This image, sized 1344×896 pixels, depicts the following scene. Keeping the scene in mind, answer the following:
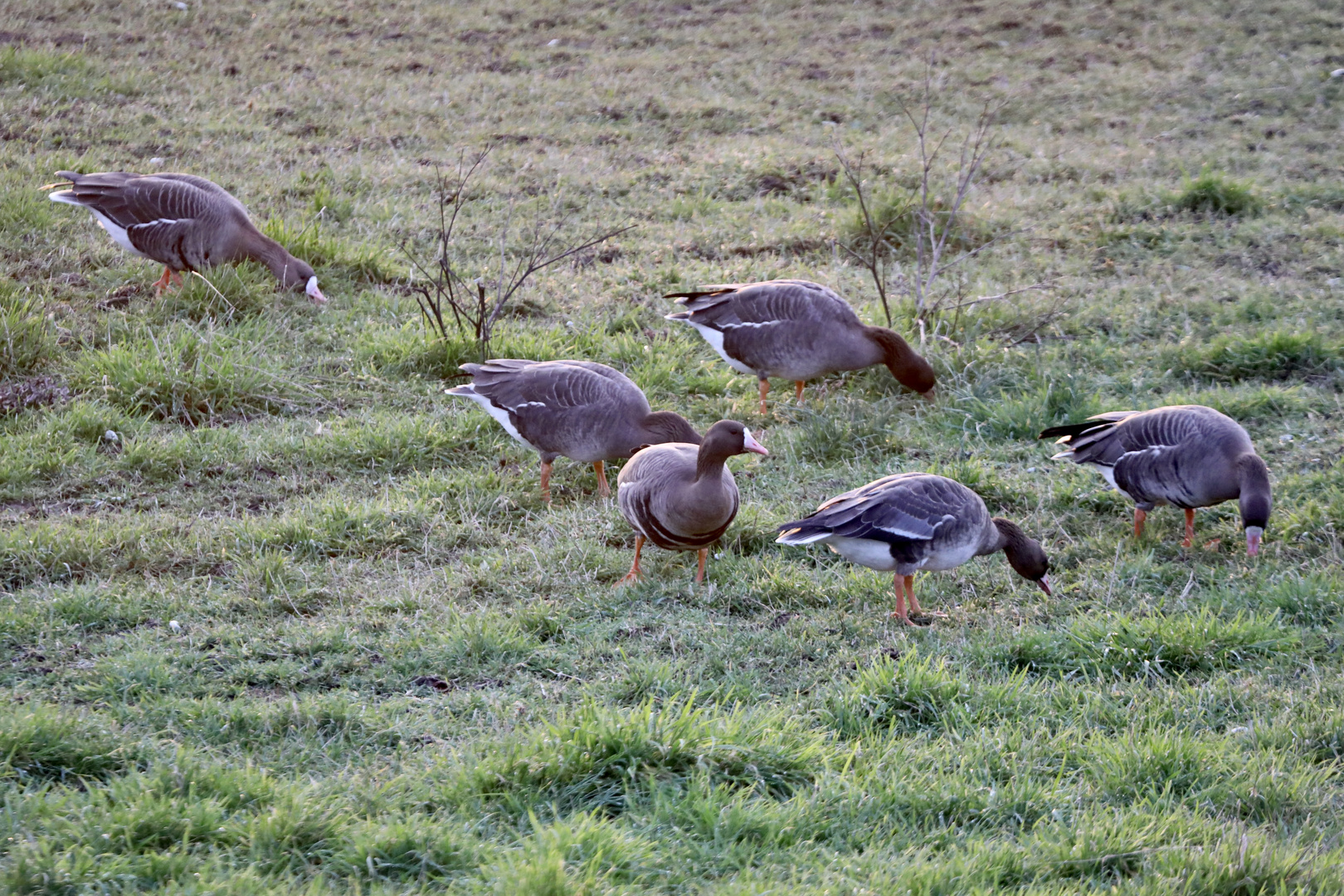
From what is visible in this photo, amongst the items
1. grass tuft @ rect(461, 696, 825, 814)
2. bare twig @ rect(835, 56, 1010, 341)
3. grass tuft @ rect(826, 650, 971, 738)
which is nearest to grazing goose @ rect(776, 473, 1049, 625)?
grass tuft @ rect(826, 650, 971, 738)

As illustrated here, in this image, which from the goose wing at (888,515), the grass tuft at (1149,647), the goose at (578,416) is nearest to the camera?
the grass tuft at (1149,647)

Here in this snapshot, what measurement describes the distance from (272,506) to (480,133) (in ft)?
23.4

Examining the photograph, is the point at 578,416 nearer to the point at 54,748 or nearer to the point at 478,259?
the point at 54,748

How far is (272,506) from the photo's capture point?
6.05m

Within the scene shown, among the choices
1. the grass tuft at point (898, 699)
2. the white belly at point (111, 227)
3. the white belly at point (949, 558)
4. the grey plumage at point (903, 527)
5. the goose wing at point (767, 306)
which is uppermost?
the white belly at point (111, 227)

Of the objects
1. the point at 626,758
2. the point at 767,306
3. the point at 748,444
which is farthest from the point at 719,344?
the point at 626,758

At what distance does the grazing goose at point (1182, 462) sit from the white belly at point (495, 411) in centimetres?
314

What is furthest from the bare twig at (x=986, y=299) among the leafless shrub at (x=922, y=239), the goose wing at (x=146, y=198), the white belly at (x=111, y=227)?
the white belly at (x=111, y=227)

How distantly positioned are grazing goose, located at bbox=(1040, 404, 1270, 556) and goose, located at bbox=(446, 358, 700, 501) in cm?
225

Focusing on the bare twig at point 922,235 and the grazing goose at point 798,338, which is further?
the bare twig at point 922,235

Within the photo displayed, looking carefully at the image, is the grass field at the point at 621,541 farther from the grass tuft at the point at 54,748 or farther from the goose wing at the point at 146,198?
the goose wing at the point at 146,198

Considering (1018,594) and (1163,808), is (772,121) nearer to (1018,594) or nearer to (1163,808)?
(1018,594)

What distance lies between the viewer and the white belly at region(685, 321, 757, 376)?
25.7 feet

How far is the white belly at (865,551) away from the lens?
A: 505cm
